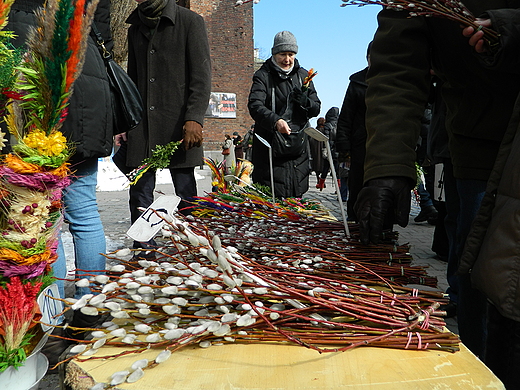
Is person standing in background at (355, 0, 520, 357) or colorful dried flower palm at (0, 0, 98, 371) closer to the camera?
colorful dried flower palm at (0, 0, 98, 371)

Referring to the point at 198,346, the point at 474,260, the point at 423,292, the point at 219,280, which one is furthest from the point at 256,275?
the point at 474,260

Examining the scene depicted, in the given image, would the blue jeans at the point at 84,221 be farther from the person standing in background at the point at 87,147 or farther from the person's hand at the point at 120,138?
the person's hand at the point at 120,138

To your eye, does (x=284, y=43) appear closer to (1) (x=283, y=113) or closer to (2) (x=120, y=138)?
(1) (x=283, y=113)

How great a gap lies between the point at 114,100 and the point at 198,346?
71.2 inches

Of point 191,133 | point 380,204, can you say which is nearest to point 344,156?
point 191,133

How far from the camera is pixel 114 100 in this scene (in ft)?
7.88

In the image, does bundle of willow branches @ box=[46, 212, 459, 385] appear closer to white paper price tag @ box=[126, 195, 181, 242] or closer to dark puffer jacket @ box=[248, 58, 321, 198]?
white paper price tag @ box=[126, 195, 181, 242]

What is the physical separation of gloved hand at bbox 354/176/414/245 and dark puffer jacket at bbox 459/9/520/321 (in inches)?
10.0

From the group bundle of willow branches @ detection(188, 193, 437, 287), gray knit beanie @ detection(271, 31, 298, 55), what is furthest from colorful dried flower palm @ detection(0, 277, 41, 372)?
gray knit beanie @ detection(271, 31, 298, 55)

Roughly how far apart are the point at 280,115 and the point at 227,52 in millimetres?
22149

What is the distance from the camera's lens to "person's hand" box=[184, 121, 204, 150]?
3072 mm

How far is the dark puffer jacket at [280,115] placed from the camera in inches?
163

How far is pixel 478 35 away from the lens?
1.20 metres

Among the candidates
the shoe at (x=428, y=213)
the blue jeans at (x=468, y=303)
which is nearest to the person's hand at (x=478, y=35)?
the blue jeans at (x=468, y=303)
